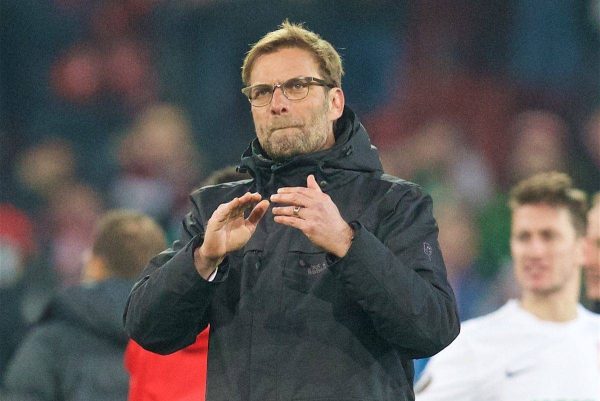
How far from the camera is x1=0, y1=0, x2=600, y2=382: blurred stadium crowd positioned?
802 cm

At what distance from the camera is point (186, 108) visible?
892cm

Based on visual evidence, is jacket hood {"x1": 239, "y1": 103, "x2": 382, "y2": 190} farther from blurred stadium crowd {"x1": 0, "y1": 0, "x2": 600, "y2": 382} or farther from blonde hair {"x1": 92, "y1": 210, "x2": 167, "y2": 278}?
blurred stadium crowd {"x1": 0, "y1": 0, "x2": 600, "y2": 382}

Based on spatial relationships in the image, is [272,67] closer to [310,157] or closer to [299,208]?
[310,157]

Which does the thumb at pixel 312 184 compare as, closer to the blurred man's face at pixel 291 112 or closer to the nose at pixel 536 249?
the blurred man's face at pixel 291 112

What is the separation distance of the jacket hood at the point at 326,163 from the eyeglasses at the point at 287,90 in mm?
108

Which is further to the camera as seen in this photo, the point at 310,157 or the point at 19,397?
the point at 19,397

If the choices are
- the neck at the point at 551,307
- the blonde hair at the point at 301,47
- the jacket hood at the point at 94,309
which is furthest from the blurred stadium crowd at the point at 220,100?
the blonde hair at the point at 301,47

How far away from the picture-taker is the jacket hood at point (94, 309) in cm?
414

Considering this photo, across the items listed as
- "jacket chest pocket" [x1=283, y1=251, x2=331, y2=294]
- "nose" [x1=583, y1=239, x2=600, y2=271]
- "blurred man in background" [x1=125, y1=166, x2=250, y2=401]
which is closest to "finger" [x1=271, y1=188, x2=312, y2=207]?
"jacket chest pocket" [x1=283, y1=251, x2=331, y2=294]

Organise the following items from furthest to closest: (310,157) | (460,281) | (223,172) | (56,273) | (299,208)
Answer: (56,273), (460,281), (223,172), (310,157), (299,208)

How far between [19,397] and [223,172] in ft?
3.51

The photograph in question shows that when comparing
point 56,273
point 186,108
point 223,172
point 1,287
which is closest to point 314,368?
point 223,172

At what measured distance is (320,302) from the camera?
8.38 ft

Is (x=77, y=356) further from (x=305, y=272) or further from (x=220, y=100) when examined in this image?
(x=220, y=100)
